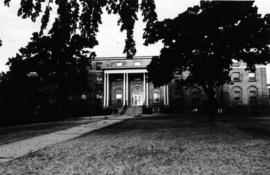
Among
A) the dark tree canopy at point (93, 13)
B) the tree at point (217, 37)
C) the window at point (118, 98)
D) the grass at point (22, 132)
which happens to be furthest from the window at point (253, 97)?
the dark tree canopy at point (93, 13)

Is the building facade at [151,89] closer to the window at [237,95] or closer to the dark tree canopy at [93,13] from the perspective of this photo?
the window at [237,95]

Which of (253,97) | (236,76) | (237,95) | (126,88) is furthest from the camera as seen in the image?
(126,88)

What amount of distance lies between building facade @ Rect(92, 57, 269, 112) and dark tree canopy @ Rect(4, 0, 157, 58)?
40.6 metres

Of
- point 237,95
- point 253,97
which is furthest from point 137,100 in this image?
point 253,97

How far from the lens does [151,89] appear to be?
4725 centimetres

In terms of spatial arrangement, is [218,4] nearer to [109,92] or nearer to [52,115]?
[52,115]

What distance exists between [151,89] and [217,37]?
1092 inches

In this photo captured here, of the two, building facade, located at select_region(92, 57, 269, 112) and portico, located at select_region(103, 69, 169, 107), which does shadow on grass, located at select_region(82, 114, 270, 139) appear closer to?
building facade, located at select_region(92, 57, 269, 112)

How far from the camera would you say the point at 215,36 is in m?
20.2

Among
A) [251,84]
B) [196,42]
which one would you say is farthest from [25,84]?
[251,84]

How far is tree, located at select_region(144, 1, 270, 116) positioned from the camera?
20156 millimetres

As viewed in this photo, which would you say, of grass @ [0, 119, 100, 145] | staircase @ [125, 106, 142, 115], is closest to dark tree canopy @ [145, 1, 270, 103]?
grass @ [0, 119, 100, 145]

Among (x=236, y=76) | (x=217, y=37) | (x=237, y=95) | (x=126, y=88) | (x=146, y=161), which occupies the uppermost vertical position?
(x=217, y=37)

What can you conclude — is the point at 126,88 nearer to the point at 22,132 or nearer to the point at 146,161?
the point at 22,132
